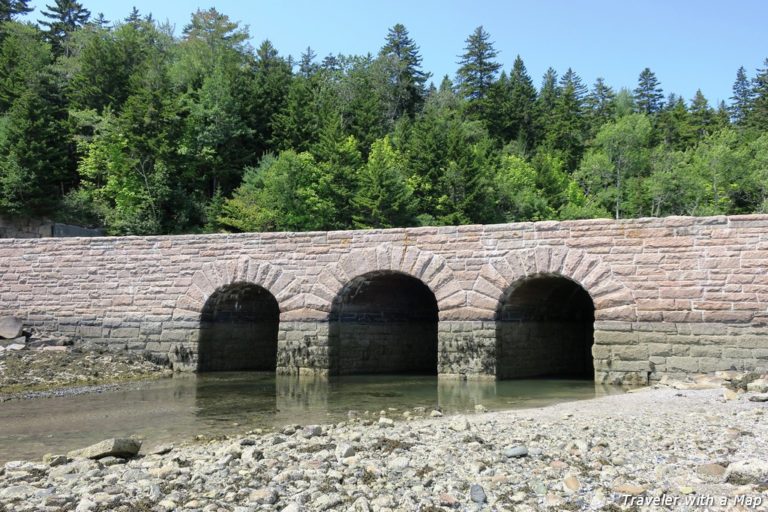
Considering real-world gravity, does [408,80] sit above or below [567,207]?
above

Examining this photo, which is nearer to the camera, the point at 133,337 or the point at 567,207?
the point at 133,337

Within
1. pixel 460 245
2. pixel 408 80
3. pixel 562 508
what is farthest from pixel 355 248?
pixel 408 80

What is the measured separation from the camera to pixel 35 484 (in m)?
5.07

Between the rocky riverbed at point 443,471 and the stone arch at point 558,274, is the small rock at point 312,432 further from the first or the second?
the stone arch at point 558,274

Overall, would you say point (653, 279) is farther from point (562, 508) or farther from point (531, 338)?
point (562, 508)

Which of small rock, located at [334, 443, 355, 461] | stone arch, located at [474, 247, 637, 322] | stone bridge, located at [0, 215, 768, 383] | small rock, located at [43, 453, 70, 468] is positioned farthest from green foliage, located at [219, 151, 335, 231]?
small rock, located at [334, 443, 355, 461]

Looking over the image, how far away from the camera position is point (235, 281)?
1445 centimetres

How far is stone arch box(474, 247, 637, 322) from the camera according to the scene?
38.5 ft

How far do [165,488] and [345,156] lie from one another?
3372 cm

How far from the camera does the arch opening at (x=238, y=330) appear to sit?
15141 millimetres

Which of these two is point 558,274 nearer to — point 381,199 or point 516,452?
point 516,452

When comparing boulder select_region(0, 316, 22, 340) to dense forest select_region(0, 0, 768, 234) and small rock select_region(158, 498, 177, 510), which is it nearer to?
small rock select_region(158, 498, 177, 510)

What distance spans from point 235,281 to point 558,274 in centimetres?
701

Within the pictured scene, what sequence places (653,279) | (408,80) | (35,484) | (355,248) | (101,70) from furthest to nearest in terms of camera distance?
(408,80)
(101,70)
(355,248)
(653,279)
(35,484)
